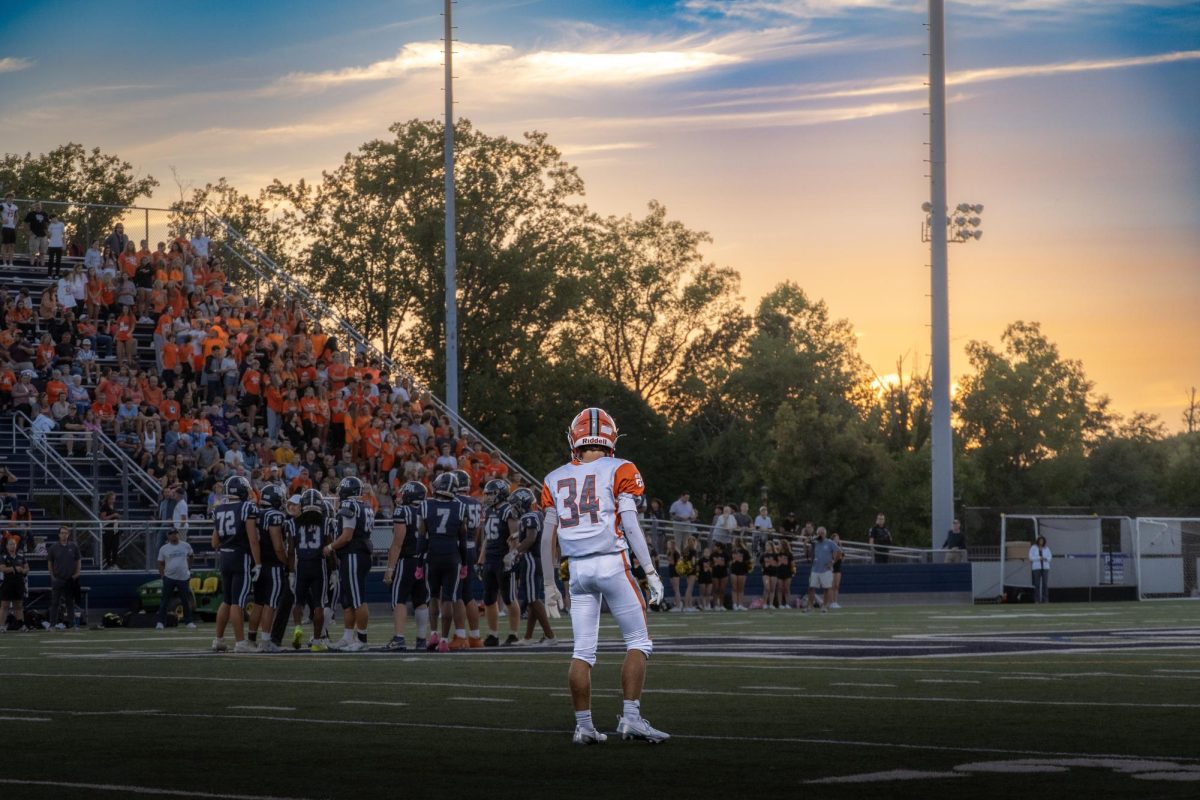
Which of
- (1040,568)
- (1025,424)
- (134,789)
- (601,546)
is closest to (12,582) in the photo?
(601,546)

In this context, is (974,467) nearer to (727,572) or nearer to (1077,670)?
(727,572)

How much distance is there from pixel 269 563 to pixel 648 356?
201 feet

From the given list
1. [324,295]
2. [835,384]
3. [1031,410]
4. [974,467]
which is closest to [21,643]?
[324,295]

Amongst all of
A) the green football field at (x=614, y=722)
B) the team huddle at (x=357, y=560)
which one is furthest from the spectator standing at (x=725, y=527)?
the green football field at (x=614, y=722)

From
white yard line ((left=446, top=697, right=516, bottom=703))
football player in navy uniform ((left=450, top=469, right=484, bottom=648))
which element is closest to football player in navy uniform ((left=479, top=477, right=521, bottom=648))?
football player in navy uniform ((left=450, top=469, right=484, bottom=648))

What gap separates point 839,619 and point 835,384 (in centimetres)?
5332

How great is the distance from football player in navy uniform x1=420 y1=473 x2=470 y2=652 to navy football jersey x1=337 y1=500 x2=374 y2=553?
0.88 meters

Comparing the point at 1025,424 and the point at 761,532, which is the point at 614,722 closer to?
the point at 761,532

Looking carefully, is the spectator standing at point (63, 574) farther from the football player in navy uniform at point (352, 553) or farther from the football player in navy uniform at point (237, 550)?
the football player in navy uniform at point (352, 553)

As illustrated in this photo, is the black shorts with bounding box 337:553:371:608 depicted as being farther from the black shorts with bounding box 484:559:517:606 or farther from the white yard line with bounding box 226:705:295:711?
the white yard line with bounding box 226:705:295:711

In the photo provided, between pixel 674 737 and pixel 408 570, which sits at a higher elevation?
pixel 408 570

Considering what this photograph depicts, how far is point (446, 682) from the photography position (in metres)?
15.3

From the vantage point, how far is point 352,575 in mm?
20828

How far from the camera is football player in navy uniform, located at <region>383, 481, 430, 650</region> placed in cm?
2053
